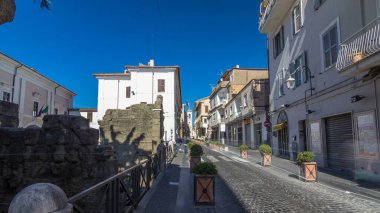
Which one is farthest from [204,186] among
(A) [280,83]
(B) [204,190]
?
(A) [280,83]

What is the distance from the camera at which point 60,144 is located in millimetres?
9281

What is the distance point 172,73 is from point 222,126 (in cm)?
1061

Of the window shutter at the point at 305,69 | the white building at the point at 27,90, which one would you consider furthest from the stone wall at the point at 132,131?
the white building at the point at 27,90

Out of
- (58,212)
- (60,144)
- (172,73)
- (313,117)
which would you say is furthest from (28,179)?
(172,73)

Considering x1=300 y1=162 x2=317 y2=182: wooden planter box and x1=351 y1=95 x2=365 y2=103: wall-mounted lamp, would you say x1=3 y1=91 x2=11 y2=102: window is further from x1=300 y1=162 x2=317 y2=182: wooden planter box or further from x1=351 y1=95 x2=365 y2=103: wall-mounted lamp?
x1=351 y1=95 x2=365 y2=103: wall-mounted lamp

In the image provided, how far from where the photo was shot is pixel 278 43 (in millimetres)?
21516

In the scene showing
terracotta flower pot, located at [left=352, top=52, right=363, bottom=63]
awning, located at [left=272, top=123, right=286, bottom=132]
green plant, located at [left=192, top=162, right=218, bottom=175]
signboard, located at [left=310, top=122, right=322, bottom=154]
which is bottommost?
green plant, located at [left=192, top=162, right=218, bottom=175]

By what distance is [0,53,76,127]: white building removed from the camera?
2784 centimetres

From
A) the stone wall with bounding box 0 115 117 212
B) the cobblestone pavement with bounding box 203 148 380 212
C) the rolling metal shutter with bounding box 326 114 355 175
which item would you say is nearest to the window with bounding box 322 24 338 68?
the rolling metal shutter with bounding box 326 114 355 175

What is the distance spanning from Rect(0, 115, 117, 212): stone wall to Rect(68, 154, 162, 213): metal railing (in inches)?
111

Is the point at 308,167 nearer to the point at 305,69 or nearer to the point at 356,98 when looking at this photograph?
the point at 356,98

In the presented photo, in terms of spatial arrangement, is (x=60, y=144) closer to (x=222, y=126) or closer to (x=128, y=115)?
(x=128, y=115)

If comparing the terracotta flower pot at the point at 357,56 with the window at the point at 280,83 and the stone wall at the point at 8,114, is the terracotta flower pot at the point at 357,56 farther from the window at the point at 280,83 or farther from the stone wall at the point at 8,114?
the stone wall at the point at 8,114

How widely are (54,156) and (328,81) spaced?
11962 mm
